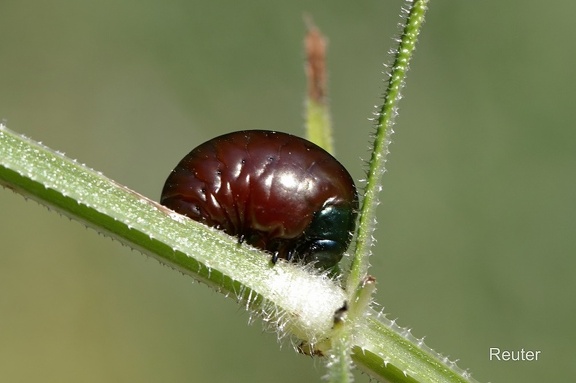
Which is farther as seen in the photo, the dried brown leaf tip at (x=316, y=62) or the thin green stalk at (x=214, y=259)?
the dried brown leaf tip at (x=316, y=62)

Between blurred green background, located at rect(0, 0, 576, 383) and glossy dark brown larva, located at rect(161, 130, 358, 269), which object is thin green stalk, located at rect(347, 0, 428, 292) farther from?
blurred green background, located at rect(0, 0, 576, 383)

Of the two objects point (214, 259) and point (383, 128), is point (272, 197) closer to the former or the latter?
point (214, 259)

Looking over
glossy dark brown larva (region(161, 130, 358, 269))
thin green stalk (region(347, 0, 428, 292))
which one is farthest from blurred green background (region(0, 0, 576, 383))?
thin green stalk (region(347, 0, 428, 292))

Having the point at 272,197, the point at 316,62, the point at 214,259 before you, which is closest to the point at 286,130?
the point at 316,62

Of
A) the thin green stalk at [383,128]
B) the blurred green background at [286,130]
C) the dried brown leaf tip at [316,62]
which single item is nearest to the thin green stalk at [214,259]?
the thin green stalk at [383,128]

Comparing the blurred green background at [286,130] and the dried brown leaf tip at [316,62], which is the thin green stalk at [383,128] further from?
the blurred green background at [286,130]

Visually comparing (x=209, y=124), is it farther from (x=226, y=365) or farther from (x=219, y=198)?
(x=219, y=198)

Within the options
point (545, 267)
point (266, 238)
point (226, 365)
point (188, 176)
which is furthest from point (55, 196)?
point (545, 267)
